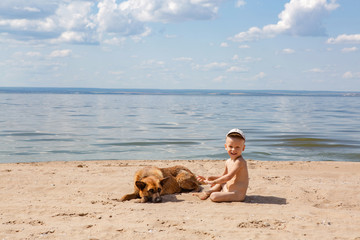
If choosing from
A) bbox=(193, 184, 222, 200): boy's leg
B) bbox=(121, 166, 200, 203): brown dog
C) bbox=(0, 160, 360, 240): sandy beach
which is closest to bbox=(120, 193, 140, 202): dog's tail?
bbox=(121, 166, 200, 203): brown dog

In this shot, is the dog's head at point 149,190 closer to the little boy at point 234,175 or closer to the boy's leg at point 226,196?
the little boy at point 234,175

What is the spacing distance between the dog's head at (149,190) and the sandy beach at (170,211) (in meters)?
0.21

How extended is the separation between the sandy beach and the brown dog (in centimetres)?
24

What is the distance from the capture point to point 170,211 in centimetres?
655

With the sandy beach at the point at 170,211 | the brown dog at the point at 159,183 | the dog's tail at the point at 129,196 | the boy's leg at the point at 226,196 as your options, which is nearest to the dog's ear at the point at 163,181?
the brown dog at the point at 159,183

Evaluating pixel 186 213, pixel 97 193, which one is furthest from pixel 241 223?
pixel 97 193

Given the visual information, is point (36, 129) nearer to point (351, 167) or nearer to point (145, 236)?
point (351, 167)

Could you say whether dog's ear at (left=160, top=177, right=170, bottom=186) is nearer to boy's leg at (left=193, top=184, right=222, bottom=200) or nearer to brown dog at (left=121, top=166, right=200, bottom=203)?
brown dog at (left=121, top=166, right=200, bottom=203)

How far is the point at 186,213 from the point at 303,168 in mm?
7088

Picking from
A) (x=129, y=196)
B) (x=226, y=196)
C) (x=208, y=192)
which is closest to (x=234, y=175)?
(x=226, y=196)

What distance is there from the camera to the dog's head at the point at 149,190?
23.9 feet

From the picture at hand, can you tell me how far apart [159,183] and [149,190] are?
0.29 metres

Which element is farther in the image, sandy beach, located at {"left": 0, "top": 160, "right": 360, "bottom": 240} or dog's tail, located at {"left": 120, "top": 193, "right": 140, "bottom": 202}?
dog's tail, located at {"left": 120, "top": 193, "right": 140, "bottom": 202}

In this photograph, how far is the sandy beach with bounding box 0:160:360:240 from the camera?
5406 mm
